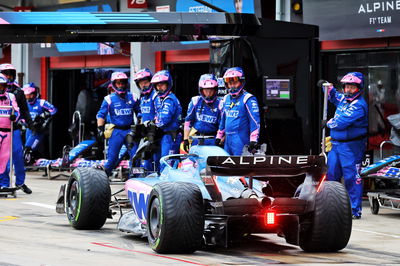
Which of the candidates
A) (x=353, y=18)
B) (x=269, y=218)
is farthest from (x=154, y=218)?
(x=353, y=18)

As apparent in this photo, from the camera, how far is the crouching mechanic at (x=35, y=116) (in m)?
23.3

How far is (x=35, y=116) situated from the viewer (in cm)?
2341

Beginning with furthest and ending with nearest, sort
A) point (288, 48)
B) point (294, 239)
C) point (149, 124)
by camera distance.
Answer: point (288, 48) < point (149, 124) < point (294, 239)

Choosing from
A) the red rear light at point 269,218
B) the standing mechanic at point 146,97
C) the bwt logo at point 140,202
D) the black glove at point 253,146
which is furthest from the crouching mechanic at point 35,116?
the red rear light at point 269,218

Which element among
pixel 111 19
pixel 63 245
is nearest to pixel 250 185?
pixel 63 245

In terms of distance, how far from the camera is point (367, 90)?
735 inches

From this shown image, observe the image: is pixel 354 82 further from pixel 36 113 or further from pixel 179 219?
pixel 36 113

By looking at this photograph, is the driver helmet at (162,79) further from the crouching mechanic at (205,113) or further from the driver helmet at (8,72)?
the driver helmet at (8,72)

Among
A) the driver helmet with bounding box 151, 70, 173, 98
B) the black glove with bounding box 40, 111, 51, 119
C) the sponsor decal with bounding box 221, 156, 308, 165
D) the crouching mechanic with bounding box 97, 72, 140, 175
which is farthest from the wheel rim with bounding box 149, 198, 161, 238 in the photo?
the black glove with bounding box 40, 111, 51, 119

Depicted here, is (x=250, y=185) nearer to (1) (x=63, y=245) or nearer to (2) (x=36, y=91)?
(1) (x=63, y=245)

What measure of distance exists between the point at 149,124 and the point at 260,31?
246 centimetres

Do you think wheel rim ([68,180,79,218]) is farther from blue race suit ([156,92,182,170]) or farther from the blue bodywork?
blue race suit ([156,92,182,170])

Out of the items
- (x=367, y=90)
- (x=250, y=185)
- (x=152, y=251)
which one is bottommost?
(x=152, y=251)

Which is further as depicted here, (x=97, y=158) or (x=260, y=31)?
(x=97, y=158)
